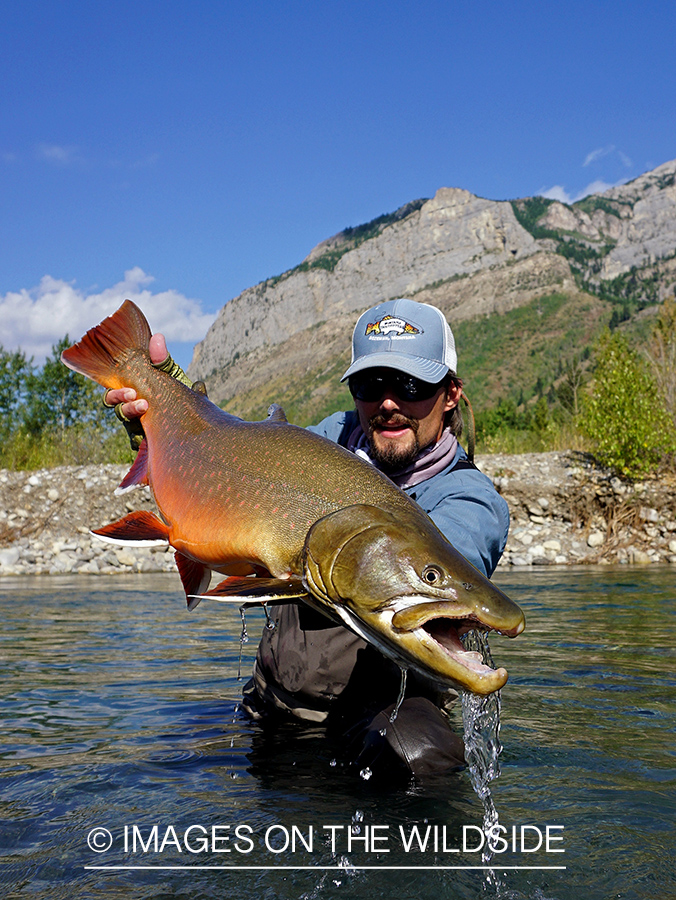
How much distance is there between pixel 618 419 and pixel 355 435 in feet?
43.8

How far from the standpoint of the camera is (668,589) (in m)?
9.34

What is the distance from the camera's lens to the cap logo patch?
3438 millimetres

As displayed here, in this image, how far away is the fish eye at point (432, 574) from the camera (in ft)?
6.58

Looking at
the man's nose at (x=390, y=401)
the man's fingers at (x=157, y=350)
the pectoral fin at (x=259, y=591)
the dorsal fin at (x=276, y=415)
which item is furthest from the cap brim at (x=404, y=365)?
the pectoral fin at (x=259, y=591)

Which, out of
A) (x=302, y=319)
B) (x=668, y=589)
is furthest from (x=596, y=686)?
(x=302, y=319)

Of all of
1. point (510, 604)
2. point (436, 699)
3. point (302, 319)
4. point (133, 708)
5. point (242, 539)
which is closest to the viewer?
point (510, 604)

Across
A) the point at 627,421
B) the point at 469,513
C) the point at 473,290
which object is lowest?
the point at 469,513

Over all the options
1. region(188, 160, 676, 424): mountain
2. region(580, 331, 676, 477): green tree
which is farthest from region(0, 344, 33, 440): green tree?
region(188, 160, 676, 424): mountain

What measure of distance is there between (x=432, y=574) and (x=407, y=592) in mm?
84

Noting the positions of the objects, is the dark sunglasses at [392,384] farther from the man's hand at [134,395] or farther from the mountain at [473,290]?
the mountain at [473,290]

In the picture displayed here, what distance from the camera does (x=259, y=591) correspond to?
2133 millimetres

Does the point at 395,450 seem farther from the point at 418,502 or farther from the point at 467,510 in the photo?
the point at 467,510

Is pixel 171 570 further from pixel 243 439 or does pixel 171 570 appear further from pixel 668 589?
pixel 243 439

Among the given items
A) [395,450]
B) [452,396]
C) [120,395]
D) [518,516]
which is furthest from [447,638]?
[518,516]
